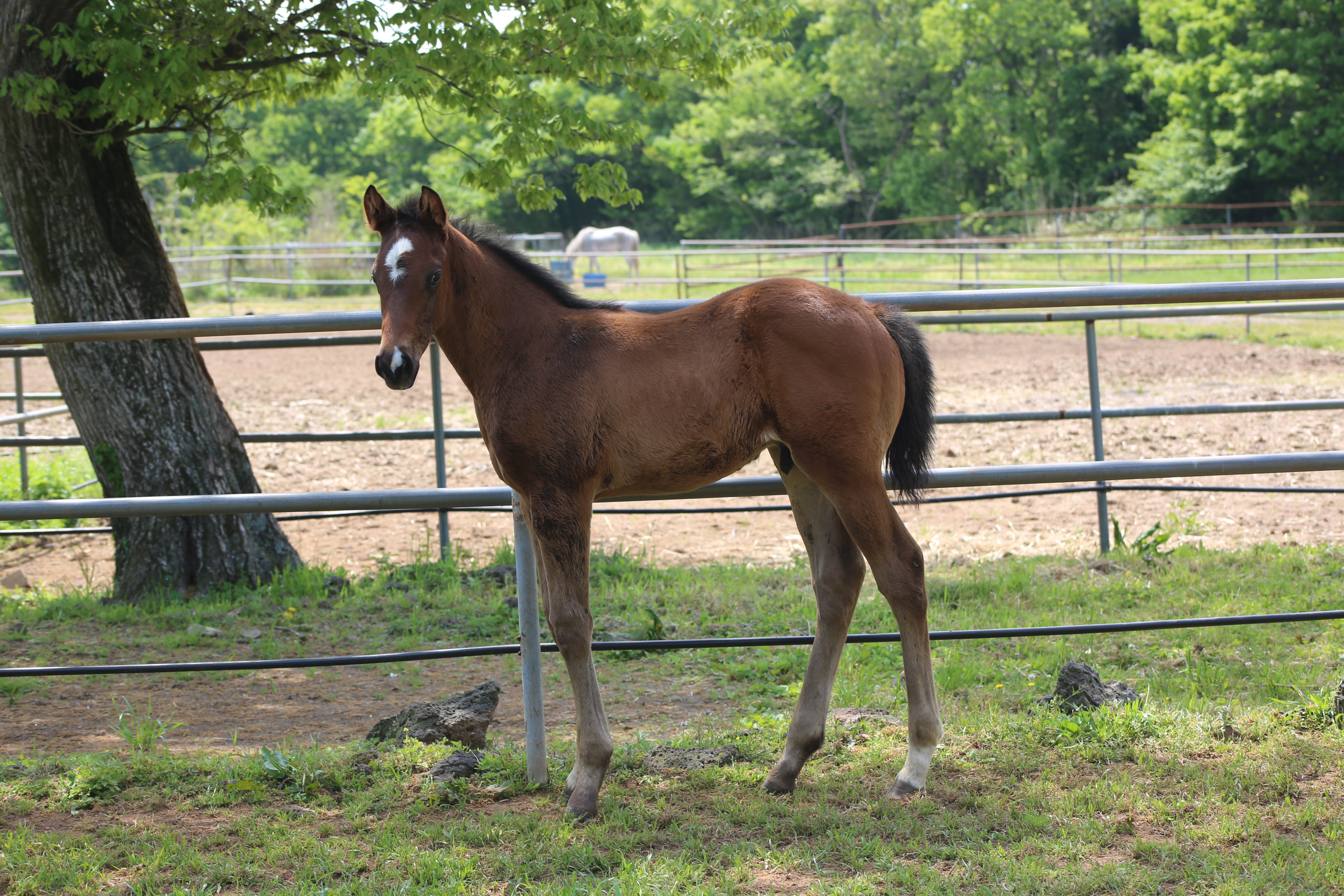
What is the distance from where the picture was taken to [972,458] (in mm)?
8500

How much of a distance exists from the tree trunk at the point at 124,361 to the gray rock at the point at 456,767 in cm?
302

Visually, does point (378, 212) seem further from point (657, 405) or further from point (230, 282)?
point (230, 282)

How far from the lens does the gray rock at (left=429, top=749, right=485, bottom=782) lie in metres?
3.15

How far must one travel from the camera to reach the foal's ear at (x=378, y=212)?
2768 mm

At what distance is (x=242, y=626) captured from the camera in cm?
515

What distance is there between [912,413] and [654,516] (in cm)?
484

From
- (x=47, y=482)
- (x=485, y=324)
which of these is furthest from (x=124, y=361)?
(x=485, y=324)

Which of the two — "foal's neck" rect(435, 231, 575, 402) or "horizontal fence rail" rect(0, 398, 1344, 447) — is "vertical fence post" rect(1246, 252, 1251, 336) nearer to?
"horizontal fence rail" rect(0, 398, 1344, 447)

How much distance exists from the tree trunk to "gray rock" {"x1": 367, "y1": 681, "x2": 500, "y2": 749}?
260cm

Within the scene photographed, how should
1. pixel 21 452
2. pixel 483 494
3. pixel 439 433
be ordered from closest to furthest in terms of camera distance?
pixel 483 494 < pixel 439 433 < pixel 21 452

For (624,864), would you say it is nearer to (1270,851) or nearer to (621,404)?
(621,404)

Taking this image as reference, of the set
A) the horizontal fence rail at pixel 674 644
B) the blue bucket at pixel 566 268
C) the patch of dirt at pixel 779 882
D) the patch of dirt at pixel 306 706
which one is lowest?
the patch of dirt at pixel 306 706

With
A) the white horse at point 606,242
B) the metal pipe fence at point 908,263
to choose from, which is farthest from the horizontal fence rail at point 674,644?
the white horse at point 606,242

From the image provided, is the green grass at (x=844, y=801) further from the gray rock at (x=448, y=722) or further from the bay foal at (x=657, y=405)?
the bay foal at (x=657, y=405)
